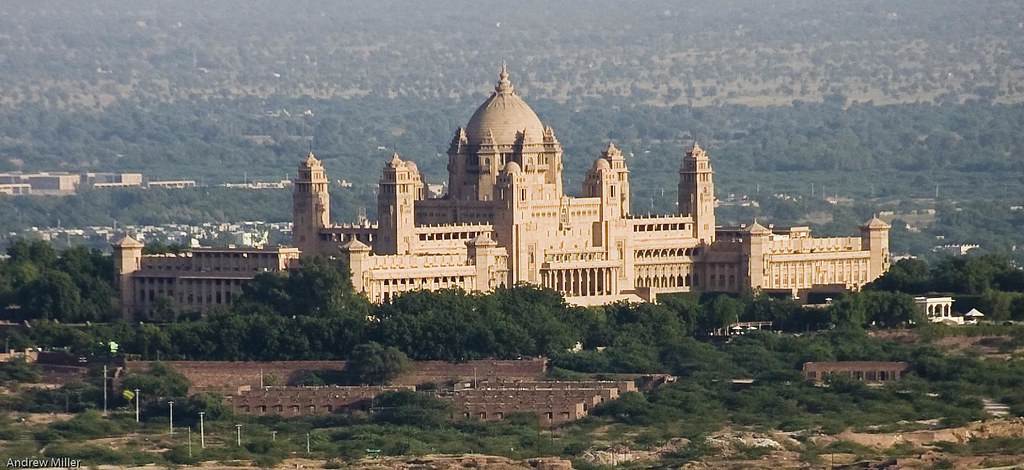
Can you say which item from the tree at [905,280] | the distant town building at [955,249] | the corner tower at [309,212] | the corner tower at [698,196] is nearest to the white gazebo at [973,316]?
the tree at [905,280]

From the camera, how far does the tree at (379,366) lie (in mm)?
101062

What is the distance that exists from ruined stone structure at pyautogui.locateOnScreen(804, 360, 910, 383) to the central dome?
20.0 metres

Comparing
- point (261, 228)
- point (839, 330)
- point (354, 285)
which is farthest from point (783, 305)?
point (261, 228)

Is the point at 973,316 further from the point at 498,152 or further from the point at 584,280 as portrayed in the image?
the point at 498,152

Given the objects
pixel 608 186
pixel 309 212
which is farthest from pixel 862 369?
pixel 309 212

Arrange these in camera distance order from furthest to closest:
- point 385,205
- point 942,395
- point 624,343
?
point 385,205
point 624,343
point 942,395

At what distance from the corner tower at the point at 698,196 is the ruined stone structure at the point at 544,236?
4 centimetres

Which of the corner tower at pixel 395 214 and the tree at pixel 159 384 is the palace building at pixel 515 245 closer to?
the corner tower at pixel 395 214

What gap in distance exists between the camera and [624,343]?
105 metres

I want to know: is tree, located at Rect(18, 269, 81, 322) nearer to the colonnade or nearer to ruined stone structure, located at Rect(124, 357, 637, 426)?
ruined stone structure, located at Rect(124, 357, 637, 426)

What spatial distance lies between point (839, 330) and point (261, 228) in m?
78.3

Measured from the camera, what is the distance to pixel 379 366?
100938 mm

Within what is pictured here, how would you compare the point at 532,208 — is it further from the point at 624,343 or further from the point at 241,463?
the point at 241,463

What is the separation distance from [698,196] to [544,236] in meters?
6.98
